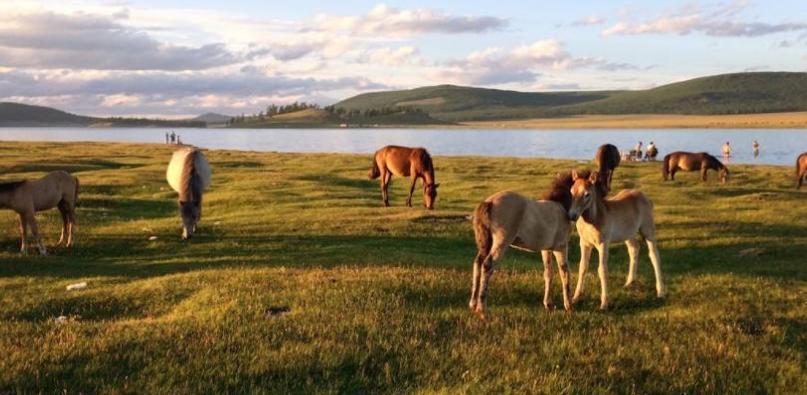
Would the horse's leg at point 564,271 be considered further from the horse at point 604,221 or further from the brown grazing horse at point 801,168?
the brown grazing horse at point 801,168

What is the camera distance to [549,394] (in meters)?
6.80

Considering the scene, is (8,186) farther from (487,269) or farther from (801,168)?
(801,168)

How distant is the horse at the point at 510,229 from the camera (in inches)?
369

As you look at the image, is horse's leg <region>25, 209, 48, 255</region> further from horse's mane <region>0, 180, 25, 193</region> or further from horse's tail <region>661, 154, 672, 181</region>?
horse's tail <region>661, 154, 672, 181</region>

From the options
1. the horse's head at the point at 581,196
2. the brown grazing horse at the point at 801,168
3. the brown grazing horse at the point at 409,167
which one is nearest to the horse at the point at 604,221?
the horse's head at the point at 581,196

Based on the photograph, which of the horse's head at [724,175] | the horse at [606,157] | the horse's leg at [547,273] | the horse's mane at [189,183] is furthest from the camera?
the horse's head at [724,175]

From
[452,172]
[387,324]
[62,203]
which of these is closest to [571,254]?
[387,324]

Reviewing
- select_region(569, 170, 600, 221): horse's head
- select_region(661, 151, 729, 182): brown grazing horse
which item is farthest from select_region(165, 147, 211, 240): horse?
select_region(661, 151, 729, 182): brown grazing horse

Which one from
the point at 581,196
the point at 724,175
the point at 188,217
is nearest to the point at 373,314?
the point at 581,196

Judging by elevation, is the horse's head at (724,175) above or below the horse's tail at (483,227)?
below

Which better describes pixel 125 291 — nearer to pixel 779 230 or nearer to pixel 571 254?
pixel 571 254

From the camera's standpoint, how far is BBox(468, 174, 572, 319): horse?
30.7 ft

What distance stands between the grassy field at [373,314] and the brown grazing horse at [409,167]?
250 centimetres

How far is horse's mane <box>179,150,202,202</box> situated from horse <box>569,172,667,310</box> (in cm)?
1318
